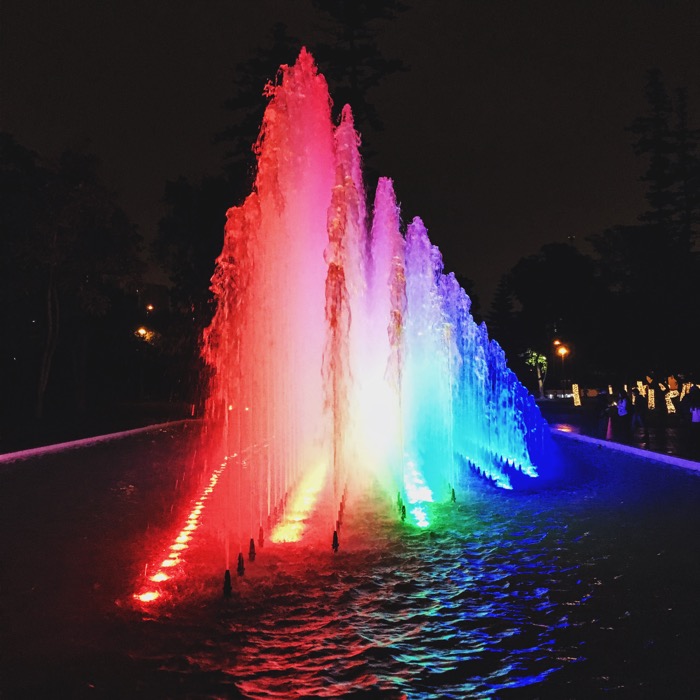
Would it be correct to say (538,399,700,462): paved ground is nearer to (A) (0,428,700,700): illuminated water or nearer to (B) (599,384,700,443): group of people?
(B) (599,384,700,443): group of people

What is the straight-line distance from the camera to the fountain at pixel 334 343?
1280 centimetres

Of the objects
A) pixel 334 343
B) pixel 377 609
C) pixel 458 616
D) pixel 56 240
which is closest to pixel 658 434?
pixel 334 343

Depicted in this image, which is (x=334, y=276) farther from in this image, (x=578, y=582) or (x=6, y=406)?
(x=6, y=406)

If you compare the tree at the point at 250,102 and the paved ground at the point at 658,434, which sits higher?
the tree at the point at 250,102

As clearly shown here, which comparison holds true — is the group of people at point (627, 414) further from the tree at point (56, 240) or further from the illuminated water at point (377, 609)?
the tree at point (56, 240)

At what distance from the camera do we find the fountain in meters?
12.8

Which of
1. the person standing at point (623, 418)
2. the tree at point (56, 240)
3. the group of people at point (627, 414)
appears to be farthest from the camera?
the tree at point (56, 240)

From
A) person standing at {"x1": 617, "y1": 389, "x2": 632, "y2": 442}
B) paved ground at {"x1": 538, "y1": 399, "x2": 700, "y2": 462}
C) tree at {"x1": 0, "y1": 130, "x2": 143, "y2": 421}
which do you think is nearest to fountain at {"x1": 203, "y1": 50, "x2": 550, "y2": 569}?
paved ground at {"x1": 538, "y1": 399, "x2": 700, "y2": 462}

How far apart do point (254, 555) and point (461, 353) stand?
16.3 m

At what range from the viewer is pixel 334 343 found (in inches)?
434

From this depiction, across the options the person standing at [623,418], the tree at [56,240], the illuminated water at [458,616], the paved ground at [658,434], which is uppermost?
the tree at [56,240]

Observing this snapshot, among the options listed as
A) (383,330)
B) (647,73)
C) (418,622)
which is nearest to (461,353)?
(383,330)

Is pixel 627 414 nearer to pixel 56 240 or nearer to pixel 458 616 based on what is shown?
pixel 458 616

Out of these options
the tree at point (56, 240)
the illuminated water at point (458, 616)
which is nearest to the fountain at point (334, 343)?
the illuminated water at point (458, 616)
